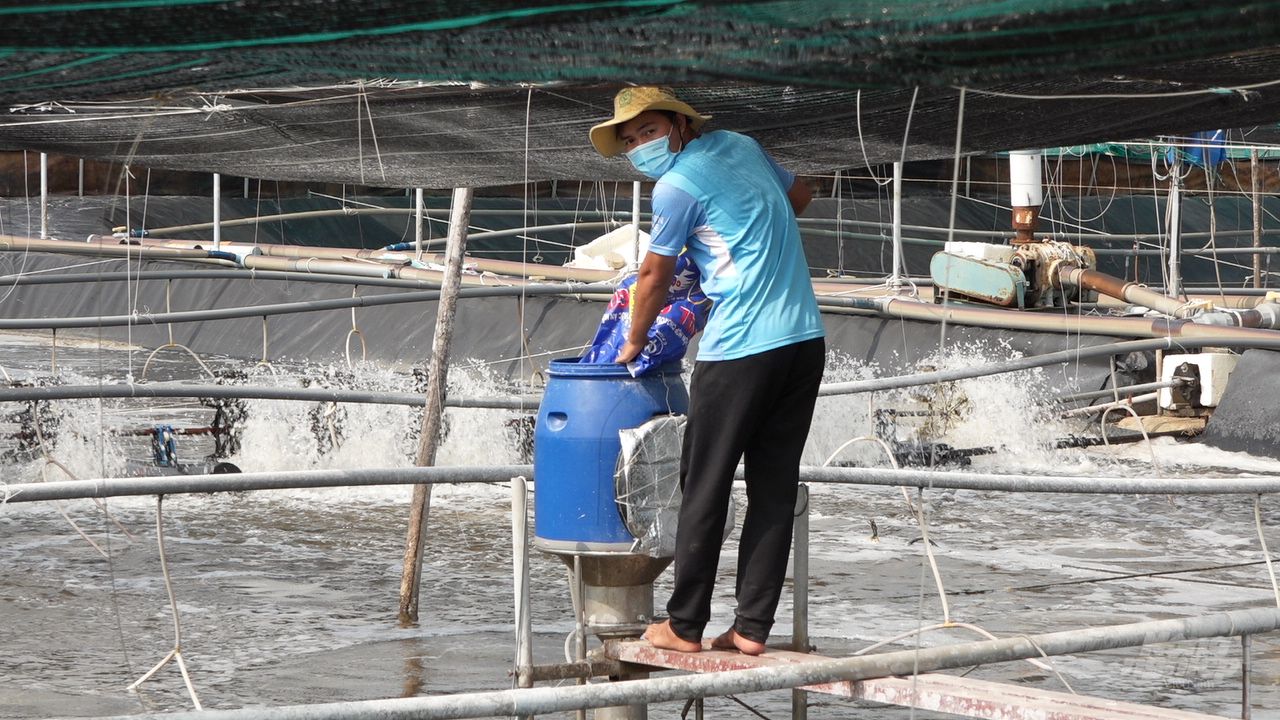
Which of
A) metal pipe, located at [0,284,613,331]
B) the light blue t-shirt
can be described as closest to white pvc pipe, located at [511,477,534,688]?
the light blue t-shirt

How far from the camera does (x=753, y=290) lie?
15.1ft

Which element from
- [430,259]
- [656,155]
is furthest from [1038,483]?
[430,259]

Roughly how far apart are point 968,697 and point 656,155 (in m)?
1.87

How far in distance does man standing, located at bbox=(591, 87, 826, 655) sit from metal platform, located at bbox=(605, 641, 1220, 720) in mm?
113

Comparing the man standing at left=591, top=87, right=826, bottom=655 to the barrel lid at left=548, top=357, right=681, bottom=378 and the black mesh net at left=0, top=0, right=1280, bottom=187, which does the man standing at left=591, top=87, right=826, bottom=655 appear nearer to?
the barrel lid at left=548, top=357, right=681, bottom=378

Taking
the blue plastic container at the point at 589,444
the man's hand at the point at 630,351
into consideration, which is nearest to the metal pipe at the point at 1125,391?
the blue plastic container at the point at 589,444

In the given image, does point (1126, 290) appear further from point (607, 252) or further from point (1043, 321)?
point (607, 252)

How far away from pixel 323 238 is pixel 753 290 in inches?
926

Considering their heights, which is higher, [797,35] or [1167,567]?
[797,35]

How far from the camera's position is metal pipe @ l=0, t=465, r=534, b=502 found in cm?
457

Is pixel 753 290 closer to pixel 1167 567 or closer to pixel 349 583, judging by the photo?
pixel 349 583

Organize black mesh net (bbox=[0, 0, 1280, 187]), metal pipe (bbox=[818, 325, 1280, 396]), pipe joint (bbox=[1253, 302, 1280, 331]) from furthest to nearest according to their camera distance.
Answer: pipe joint (bbox=[1253, 302, 1280, 331])
metal pipe (bbox=[818, 325, 1280, 396])
black mesh net (bbox=[0, 0, 1280, 187])

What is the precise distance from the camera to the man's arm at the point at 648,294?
461 centimetres

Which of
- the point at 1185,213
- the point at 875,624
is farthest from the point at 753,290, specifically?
the point at 1185,213
